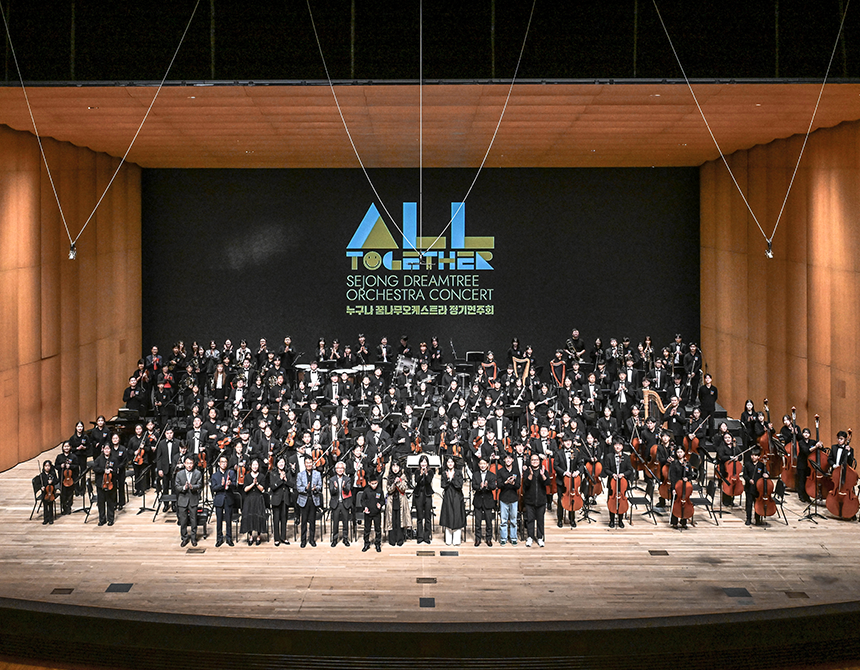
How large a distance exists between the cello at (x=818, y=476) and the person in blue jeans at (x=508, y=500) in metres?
3.76

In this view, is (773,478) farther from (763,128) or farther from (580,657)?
(580,657)

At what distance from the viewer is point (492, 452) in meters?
11.3

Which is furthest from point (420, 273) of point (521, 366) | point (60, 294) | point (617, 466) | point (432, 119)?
point (617, 466)

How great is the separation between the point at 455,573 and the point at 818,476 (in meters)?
4.86

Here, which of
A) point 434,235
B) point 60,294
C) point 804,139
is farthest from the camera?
point 434,235

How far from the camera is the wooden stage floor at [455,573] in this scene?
837 centimetres

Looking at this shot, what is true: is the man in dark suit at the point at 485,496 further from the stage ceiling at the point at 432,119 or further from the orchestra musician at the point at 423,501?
the stage ceiling at the point at 432,119

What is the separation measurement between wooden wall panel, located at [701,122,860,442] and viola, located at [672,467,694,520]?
3.40m

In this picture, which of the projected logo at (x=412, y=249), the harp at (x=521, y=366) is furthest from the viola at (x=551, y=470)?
the projected logo at (x=412, y=249)

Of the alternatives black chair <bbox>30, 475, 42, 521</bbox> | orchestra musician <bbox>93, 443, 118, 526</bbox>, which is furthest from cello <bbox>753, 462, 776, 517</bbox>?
black chair <bbox>30, 475, 42, 521</bbox>

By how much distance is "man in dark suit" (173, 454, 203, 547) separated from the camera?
394 inches

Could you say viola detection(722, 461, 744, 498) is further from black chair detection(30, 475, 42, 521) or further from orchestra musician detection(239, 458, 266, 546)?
black chair detection(30, 475, 42, 521)

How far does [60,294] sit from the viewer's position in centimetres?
1509

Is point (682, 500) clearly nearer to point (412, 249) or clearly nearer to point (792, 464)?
point (792, 464)
